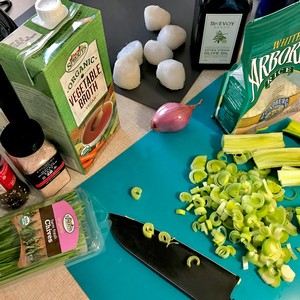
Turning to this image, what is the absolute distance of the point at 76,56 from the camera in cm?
61

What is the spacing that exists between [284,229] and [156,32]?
2.19ft

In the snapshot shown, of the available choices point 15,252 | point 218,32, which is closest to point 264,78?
point 218,32

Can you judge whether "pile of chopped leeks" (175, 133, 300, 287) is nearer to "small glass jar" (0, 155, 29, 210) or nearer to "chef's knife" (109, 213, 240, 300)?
"chef's knife" (109, 213, 240, 300)

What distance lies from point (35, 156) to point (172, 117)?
13.1 inches

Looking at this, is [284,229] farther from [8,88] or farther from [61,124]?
[8,88]

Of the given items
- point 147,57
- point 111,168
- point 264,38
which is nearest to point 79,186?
point 111,168

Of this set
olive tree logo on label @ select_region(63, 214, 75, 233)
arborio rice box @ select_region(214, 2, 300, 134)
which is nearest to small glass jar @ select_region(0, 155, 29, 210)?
olive tree logo on label @ select_region(63, 214, 75, 233)

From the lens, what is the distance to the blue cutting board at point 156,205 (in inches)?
26.9

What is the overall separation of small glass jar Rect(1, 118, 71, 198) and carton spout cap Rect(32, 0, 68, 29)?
0.18 meters

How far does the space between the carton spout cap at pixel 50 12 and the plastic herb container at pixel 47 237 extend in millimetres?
350

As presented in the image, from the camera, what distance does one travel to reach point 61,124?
2.16ft

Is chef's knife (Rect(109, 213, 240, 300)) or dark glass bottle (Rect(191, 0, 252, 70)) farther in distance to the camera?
dark glass bottle (Rect(191, 0, 252, 70))

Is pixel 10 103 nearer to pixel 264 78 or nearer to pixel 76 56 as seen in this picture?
pixel 76 56

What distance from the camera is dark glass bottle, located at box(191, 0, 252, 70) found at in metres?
→ 0.79
